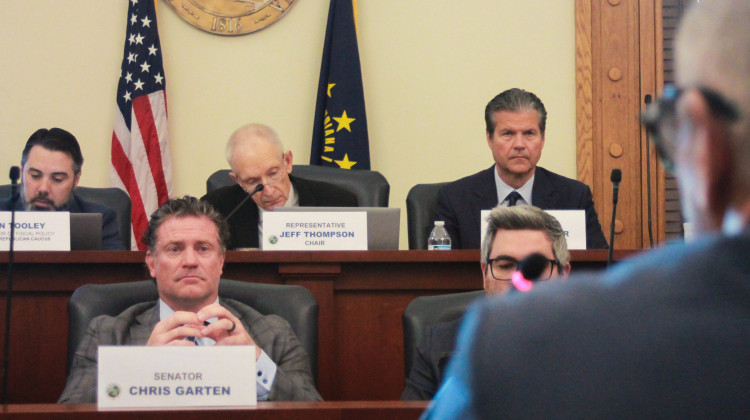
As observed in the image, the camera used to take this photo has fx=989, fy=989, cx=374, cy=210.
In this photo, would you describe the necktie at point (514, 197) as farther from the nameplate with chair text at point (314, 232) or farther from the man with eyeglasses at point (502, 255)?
the man with eyeglasses at point (502, 255)

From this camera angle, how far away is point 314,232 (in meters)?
3.72

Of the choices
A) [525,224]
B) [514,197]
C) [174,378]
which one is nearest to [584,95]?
[514,197]

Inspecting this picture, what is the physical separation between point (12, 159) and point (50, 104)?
0.39 metres

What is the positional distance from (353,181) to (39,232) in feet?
5.04

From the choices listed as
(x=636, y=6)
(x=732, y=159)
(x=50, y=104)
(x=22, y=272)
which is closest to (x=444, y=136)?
(x=636, y=6)

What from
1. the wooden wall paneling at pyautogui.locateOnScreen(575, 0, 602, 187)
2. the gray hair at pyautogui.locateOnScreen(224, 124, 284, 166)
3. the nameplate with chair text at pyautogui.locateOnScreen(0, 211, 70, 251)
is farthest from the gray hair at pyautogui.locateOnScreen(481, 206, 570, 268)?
the wooden wall paneling at pyautogui.locateOnScreen(575, 0, 602, 187)

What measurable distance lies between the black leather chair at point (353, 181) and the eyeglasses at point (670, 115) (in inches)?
154

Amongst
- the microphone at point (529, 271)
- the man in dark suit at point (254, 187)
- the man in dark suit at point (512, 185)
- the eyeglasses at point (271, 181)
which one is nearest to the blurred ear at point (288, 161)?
the man in dark suit at point (254, 187)

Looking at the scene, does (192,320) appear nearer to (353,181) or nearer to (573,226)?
(573,226)

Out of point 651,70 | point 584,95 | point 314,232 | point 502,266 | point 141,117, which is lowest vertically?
point 502,266

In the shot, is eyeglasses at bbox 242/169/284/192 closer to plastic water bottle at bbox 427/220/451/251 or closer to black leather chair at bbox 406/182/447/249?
black leather chair at bbox 406/182/447/249

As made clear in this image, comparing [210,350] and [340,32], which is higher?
[340,32]

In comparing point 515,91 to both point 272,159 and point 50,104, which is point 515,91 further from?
point 50,104

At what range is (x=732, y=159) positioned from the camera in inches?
23.1
